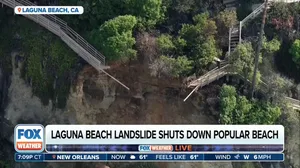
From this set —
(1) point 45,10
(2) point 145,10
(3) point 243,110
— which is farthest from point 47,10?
(3) point 243,110

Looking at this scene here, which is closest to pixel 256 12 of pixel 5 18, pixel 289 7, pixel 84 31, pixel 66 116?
pixel 289 7

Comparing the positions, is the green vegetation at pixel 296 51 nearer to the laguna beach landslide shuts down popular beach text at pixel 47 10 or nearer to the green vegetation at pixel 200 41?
the green vegetation at pixel 200 41

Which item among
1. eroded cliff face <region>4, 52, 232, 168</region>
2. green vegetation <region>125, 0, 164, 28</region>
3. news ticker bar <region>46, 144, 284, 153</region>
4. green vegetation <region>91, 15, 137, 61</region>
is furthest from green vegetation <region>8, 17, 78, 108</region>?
news ticker bar <region>46, 144, 284, 153</region>

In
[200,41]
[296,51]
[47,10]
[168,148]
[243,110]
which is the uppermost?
[47,10]

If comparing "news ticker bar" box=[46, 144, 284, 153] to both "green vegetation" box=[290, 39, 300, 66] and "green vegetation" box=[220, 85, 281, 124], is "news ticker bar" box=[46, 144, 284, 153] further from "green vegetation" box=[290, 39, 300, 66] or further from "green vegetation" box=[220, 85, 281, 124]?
"green vegetation" box=[290, 39, 300, 66]

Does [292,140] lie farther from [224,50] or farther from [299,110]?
[224,50]

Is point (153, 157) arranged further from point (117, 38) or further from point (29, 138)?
point (117, 38)
